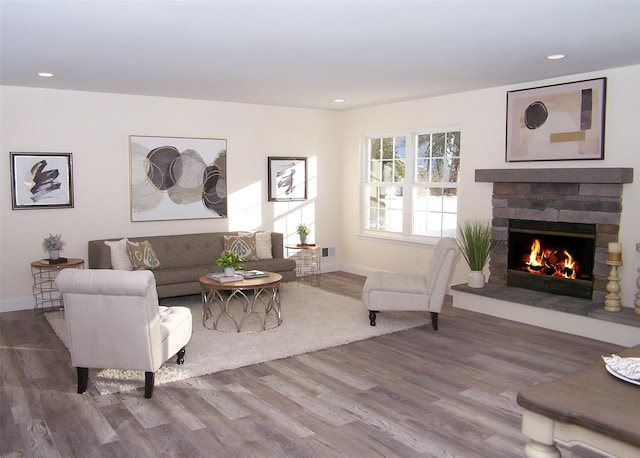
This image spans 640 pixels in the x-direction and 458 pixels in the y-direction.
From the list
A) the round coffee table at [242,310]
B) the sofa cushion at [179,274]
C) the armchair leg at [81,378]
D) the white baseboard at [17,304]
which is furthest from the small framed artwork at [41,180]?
the armchair leg at [81,378]

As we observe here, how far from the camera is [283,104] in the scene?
Result: 738 centimetres

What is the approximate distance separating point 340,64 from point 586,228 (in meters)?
2.89

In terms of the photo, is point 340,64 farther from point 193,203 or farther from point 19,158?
point 19,158

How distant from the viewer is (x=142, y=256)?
6109 mm

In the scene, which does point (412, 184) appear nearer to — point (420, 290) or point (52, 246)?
point (420, 290)

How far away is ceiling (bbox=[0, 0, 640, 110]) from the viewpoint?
3.20 m

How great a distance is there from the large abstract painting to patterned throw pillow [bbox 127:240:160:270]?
0.56m

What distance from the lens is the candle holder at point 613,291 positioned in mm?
4910

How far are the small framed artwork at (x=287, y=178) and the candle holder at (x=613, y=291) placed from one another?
168 inches

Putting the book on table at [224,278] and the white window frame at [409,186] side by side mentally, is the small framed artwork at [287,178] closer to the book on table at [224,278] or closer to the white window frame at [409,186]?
the white window frame at [409,186]

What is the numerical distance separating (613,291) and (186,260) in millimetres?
4642

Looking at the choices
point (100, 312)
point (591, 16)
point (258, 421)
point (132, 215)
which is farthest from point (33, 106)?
point (591, 16)

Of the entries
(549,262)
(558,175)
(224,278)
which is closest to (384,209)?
(549,262)

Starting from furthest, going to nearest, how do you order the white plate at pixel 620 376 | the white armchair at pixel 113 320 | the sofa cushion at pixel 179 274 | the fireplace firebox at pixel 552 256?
the sofa cushion at pixel 179 274 → the fireplace firebox at pixel 552 256 → the white armchair at pixel 113 320 → the white plate at pixel 620 376
